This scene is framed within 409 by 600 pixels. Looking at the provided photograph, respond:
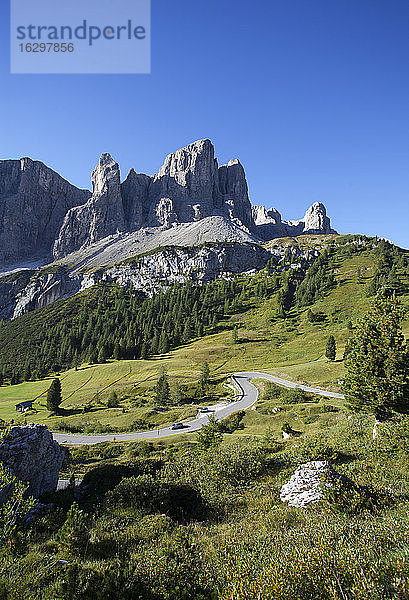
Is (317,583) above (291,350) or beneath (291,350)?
above

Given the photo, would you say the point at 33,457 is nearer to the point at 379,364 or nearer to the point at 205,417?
the point at 379,364

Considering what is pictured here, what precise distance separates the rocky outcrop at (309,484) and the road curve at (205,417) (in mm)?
28666

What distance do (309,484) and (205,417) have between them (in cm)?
4441

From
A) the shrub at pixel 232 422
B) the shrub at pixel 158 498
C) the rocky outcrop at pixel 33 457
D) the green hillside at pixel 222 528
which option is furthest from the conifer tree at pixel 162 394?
the shrub at pixel 158 498

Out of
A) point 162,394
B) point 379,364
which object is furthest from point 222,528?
point 162,394

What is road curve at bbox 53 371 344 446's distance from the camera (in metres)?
45.2

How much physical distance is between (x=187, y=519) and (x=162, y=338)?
4989 inches

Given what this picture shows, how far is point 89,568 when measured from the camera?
24.6 feet

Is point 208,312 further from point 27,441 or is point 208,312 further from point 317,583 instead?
point 317,583

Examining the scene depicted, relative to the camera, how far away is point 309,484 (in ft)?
42.1

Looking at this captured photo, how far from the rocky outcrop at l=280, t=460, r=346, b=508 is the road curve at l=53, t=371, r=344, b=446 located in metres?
28.7

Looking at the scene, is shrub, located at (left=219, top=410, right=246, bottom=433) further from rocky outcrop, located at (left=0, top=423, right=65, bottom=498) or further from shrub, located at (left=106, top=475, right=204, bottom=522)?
shrub, located at (left=106, top=475, right=204, bottom=522)

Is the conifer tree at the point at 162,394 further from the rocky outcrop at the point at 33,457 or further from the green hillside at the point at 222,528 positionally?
the rocky outcrop at the point at 33,457

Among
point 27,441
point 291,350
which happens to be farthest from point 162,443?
point 291,350
